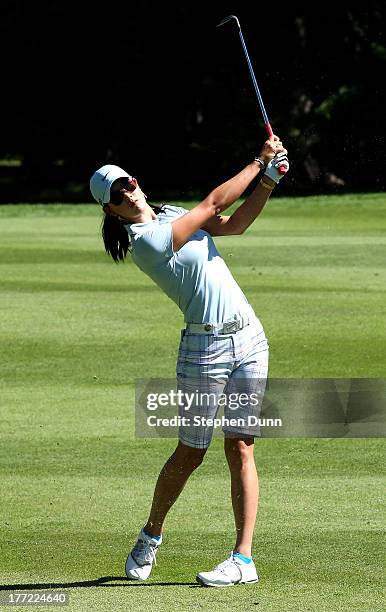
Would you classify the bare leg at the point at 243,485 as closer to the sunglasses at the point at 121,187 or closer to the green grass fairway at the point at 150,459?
the green grass fairway at the point at 150,459

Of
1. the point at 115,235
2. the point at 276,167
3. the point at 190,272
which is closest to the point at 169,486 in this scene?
the point at 190,272

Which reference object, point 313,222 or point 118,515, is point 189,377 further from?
point 313,222

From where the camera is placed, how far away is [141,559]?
6.18 meters

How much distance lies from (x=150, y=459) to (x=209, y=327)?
2638 millimetres

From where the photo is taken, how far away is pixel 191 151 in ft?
145

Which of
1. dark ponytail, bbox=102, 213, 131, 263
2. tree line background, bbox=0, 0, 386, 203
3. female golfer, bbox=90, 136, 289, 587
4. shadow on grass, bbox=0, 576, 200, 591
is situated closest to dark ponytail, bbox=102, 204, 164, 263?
dark ponytail, bbox=102, 213, 131, 263

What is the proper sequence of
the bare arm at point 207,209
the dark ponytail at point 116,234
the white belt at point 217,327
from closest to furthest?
1. the bare arm at point 207,209
2. the white belt at point 217,327
3. the dark ponytail at point 116,234

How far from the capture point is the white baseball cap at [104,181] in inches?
241

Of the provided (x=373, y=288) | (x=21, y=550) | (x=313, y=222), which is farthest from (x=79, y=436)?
(x=313, y=222)

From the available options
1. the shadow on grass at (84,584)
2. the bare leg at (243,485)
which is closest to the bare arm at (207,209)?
the bare leg at (243,485)

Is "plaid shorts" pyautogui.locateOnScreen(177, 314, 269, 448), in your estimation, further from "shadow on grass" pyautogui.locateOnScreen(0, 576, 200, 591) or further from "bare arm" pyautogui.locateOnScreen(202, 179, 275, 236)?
"shadow on grass" pyautogui.locateOnScreen(0, 576, 200, 591)

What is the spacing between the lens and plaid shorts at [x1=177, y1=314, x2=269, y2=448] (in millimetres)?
6113

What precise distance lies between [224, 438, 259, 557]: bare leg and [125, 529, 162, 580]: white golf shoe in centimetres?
38

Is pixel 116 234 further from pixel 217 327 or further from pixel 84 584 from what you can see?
pixel 84 584
